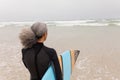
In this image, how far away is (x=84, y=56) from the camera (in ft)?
27.4

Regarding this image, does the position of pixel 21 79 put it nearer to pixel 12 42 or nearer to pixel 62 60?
pixel 62 60

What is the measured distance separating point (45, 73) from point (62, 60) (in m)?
0.87

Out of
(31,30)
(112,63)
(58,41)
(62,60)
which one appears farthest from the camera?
(58,41)

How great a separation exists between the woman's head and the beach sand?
362 cm

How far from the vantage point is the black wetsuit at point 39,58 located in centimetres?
330

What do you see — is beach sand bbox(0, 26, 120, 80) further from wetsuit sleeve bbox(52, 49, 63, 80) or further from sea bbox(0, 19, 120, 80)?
wetsuit sleeve bbox(52, 49, 63, 80)

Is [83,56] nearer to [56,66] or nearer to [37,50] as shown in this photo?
[56,66]

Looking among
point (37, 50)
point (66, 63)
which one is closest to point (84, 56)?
point (66, 63)

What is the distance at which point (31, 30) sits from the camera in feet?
10.8

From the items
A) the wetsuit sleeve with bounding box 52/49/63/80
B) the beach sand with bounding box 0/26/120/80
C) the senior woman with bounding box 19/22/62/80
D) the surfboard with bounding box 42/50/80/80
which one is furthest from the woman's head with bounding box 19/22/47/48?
the beach sand with bounding box 0/26/120/80

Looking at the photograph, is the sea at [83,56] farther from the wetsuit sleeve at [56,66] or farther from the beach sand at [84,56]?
the wetsuit sleeve at [56,66]

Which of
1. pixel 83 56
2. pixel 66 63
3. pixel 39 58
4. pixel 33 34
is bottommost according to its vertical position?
pixel 83 56

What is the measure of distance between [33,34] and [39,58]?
264 mm

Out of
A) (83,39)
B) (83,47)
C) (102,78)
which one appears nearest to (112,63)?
(102,78)
